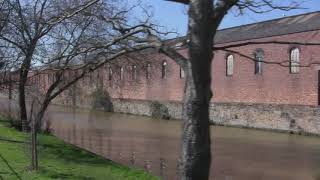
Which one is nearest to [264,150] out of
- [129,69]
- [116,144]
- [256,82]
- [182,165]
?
[116,144]

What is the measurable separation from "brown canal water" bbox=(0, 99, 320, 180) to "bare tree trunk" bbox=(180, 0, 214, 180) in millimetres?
9959

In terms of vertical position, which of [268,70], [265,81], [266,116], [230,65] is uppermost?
[230,65]

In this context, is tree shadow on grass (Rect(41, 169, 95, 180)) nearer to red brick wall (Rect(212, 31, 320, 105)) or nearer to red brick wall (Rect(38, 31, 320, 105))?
red brick wall (Rect(38, 31, 320, 105))

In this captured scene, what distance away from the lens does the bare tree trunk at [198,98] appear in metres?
4.87

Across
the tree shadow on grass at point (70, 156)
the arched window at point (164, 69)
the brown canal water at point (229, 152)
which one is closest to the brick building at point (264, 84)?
the arched window at point (164, 69)

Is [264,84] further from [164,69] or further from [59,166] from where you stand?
[59,166]

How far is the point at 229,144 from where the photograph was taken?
98.9 ft

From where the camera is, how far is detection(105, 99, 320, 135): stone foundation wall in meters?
37.2

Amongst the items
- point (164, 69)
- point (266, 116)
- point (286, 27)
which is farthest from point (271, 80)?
point (164, 69)

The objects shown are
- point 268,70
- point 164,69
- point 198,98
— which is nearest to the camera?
point 198,98

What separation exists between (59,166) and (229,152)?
42.5 ft

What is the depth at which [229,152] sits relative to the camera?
26078 millimetres

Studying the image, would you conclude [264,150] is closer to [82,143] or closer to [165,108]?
[82,143]

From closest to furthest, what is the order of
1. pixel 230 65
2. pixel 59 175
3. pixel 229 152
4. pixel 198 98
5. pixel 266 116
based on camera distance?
pixel 198 98, pixel 59 175, pixel 229 152, pixel 266 116, pixel 230 65
